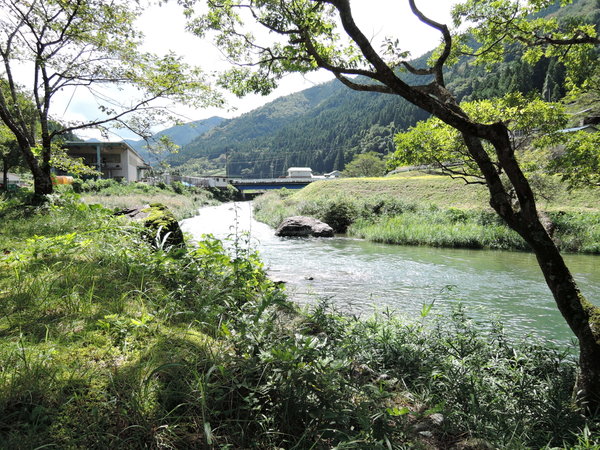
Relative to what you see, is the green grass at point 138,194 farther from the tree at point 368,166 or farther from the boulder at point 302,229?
the tree at point 368,166

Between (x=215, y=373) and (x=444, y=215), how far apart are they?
83.0 feet

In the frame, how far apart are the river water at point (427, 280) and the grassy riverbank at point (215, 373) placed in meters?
1.43

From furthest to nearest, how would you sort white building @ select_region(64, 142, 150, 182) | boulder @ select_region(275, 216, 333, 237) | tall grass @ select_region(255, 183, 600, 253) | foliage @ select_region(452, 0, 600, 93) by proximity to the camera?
white building @ select_region(64, 142, 150, 182) < boulder @ select_region(275, 216, 333, 237) < tall grass @ select_region(255, 183, 600, 253) < foliage @ select_region(452, 0, 600, 93)

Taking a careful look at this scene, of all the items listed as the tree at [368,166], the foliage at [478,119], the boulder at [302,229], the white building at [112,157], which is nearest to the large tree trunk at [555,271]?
the foliage at [478,119]

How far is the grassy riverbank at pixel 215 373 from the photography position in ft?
6.25

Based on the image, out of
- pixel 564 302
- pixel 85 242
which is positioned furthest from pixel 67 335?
pixel 564 302

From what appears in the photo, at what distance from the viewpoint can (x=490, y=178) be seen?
14.0ft

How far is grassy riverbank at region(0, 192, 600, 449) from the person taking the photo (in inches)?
75.0

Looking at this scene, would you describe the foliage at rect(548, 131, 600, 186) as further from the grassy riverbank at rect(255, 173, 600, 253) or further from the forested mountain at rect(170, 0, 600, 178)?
the forested mountain at rect(170, 0, 600, 178)

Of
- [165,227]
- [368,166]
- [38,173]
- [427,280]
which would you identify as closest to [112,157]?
[38,173]

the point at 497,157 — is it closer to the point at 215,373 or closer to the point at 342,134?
the point at 215,373

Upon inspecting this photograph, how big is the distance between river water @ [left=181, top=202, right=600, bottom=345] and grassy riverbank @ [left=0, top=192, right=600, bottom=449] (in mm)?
1432

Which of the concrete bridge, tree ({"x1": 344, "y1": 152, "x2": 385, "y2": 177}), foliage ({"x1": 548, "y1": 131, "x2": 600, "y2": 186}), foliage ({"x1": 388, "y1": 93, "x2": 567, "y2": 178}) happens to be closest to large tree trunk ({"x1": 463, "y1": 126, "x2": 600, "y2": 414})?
foliage ({"x1": 388, "y1": 93, "x2": 567, "y2": 178})

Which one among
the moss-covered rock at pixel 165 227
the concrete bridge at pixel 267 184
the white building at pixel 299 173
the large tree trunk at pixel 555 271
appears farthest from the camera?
the white building at pixel 299 173
